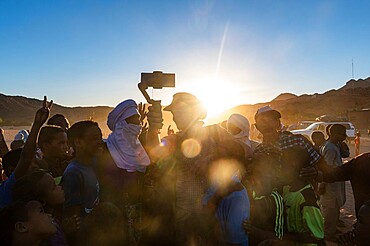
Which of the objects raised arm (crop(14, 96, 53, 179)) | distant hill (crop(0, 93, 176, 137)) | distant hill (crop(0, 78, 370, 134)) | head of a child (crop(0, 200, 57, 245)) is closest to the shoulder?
head of a child (crop(0, 200, 57, 245))

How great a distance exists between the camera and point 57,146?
11.6 ft

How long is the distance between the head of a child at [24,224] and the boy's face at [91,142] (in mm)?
936

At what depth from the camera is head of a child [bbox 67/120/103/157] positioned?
3236 mm

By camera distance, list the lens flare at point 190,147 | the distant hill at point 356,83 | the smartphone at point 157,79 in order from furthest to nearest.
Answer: the distant hill at point 356,83, the smartphone at point 157,79, the lens flare at point 190,147

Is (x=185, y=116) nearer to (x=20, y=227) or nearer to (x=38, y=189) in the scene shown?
(x=38, y=189)

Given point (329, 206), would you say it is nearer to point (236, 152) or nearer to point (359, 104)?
point (236, 152)

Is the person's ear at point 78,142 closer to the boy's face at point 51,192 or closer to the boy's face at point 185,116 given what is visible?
the boy's face at point 51,192

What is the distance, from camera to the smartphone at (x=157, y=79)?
156 inches

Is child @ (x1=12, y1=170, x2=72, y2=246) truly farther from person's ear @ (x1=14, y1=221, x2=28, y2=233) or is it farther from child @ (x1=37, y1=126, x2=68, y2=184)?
child @ (x1=37, y1=126, x2=68, y2=184)

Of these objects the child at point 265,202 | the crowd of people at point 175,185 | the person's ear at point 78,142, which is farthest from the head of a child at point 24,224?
the child at point 265,202

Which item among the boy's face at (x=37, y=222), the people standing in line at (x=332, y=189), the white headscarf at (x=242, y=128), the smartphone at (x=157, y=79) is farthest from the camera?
the people standing in line at (x=332, y=189)

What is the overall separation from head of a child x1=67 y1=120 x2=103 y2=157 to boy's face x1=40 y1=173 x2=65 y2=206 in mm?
586

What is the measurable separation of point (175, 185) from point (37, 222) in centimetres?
130

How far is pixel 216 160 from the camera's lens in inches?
116
